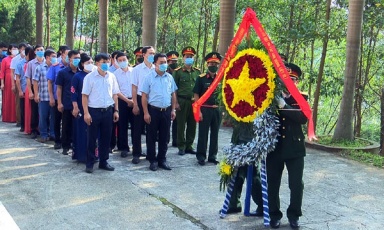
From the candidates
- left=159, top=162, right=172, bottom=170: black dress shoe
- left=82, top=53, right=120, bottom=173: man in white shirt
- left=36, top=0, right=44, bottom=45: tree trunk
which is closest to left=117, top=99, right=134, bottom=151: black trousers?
left=159, top=162, right=172, bottom=170: black dress shoe

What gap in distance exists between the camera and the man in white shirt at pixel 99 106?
7668 millimetres

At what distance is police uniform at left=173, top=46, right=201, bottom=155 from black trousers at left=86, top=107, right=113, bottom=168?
80.0 inches

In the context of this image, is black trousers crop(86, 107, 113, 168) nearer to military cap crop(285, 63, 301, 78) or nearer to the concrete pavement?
the concrete pavement

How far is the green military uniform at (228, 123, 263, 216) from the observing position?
5.93 m

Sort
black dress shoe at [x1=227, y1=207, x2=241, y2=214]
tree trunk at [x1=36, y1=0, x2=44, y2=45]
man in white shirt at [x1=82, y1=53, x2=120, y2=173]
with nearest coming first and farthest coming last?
black dress shoe at [x1=227, y1=207, x2=241, y2=214]
man in white shirt at [x1=82, y1=53, x2=120, y2=173]
tree trunk at [x1=36, y1=0, x2=44, y2=45]

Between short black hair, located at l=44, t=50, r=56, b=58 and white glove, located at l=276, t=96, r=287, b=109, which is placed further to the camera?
short black hair, located at l=44, t=50, r=56, b=58

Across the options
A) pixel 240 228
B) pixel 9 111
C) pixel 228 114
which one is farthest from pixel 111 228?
pixel 9 111

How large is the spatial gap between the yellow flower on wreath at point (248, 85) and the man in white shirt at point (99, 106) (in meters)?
2.60

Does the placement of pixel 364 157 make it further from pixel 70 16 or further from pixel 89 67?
pixel 70 16

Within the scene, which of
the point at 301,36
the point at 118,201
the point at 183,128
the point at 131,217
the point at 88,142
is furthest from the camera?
the point at 301,36

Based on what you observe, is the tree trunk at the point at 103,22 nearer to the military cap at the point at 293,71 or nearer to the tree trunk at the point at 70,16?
the tree trunk at the point at 70,16

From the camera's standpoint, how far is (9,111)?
41.2ft

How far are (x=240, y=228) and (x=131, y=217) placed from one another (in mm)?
1309

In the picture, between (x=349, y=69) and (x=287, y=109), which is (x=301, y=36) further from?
(x=287, y=109)
